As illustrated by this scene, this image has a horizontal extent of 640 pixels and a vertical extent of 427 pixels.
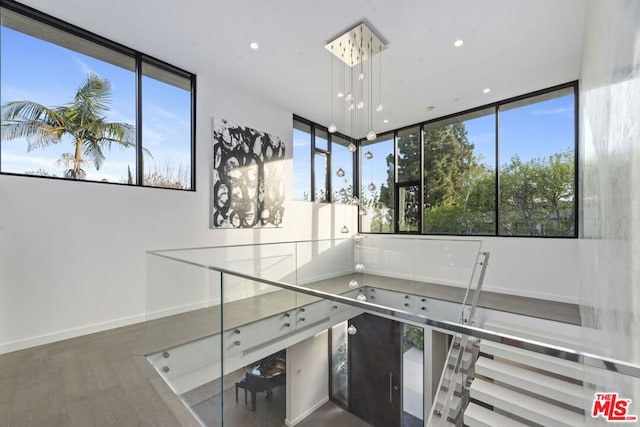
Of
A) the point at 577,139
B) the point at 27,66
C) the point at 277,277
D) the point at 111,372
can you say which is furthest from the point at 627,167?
the point at 27,66

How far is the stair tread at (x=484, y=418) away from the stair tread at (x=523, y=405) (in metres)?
0.08

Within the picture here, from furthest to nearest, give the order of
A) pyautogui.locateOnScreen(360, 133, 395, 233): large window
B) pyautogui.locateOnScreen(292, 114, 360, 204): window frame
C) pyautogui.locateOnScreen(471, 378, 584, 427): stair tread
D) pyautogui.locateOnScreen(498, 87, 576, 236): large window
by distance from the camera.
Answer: pyautogui.locateOnScreen(360, 133, 395, 233): large window
pyautogui.locateOnScreen(292, 114, 360, 204): window frame
pyautogui.locateOnScreen(498, 87, 576, 236): large window
pyautogui.locateOnScreen(471, 378, 584, 427): stair tread

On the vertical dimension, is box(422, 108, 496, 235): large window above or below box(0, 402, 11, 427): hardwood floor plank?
above

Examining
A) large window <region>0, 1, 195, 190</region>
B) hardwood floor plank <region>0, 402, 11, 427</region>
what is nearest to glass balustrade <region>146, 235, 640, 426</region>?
hardwood floor plank <region>0, 402, 11, 427</region>

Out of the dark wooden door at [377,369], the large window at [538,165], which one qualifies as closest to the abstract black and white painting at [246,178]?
the dark wooden door at [377,369]

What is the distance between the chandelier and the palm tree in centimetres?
276

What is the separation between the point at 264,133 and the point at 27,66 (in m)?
2.96

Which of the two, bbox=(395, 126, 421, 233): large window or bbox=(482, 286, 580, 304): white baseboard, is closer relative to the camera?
bbox=(482, 286, 580, 304): white baseboard

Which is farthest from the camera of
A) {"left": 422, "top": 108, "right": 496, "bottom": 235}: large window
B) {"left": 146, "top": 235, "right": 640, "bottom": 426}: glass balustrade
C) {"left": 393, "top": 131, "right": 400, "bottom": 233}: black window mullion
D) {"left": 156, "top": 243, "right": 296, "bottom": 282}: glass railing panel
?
{"left": 393, "top": 131, "right": 400, "bottom": 233}: black window mullion

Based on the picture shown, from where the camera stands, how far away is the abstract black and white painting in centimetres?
431

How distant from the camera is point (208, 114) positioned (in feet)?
13.9

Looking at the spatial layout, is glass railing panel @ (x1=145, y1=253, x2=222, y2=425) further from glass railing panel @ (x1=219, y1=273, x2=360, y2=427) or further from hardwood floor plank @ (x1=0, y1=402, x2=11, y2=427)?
hardwood floor plank @ (x1=0, y1=402, x2=11, y2=427)

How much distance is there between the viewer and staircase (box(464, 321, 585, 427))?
6.64ft

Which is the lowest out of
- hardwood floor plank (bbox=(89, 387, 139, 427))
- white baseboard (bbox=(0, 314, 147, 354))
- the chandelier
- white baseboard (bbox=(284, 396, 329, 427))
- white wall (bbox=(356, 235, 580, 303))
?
white baseboard (bbox=(284, 396, 329, 427))
